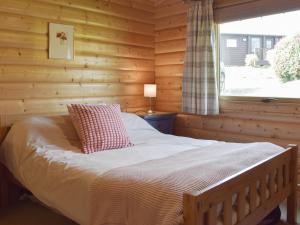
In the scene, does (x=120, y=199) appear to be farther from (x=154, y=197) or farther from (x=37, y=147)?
(x=37, y=147)

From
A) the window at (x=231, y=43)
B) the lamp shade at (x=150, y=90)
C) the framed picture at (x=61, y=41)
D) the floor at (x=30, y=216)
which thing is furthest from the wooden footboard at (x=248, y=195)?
the framed picture at (x=61, y=41)

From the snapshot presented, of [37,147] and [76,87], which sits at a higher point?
[76,87]

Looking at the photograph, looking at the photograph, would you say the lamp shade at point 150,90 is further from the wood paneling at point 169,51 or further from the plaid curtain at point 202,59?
the plaid curtain at point 202,59

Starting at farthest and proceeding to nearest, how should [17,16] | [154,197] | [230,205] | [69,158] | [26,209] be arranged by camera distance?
[17,16]
[26,209]
[69,158]
[230,205]
[154,197]

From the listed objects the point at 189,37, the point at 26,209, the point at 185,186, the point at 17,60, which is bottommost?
the point at 26,209

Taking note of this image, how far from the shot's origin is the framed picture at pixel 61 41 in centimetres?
339

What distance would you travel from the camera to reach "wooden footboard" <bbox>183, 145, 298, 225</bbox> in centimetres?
152

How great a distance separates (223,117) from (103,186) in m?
2.31

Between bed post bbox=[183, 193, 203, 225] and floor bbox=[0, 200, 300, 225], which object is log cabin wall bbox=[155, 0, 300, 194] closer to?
floor bbox=[0, 200, 300, 225]

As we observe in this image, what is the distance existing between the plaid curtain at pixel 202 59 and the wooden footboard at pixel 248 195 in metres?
1.35

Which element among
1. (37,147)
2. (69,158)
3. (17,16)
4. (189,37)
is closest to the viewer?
(69,158)

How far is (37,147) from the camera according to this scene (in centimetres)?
272

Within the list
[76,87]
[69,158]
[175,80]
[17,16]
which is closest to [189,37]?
[175,80]

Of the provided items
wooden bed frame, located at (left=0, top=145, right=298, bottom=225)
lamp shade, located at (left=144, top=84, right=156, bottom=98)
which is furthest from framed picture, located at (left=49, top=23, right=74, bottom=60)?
wooden bed frame, located at (left=0, top=145, right=298, bottom=225)
